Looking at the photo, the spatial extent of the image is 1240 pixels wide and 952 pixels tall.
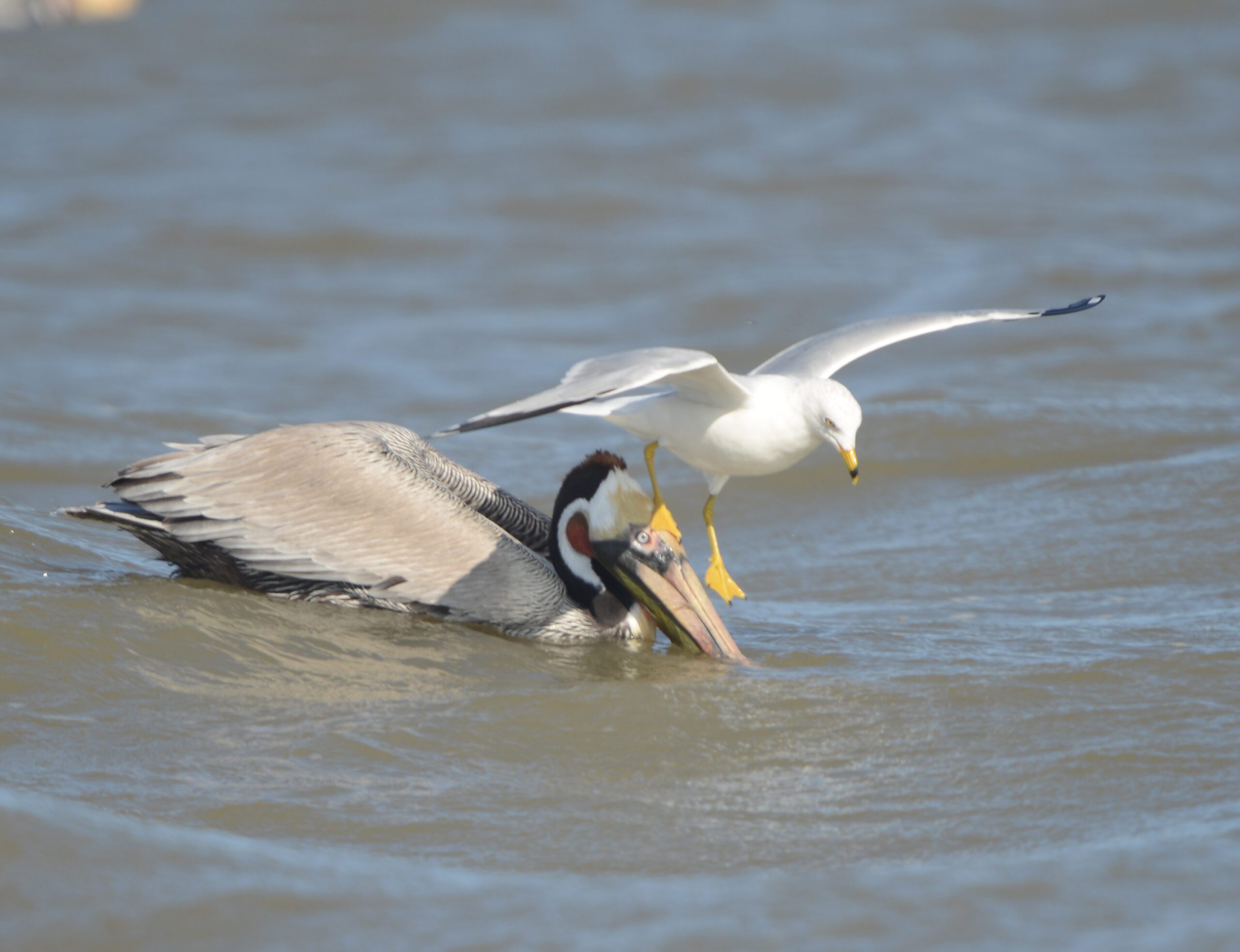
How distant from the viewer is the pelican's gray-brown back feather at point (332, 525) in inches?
186

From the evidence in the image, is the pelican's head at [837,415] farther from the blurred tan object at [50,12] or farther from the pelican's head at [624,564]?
the blurred tan object at [50,12]

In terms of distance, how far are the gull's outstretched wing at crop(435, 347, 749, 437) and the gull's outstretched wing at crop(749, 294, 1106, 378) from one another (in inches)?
13.8

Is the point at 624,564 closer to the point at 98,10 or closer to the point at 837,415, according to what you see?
the point at 837,415

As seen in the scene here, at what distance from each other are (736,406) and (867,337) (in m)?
0.74

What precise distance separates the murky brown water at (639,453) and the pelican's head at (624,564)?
1.00ft

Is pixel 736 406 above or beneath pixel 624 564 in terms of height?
above

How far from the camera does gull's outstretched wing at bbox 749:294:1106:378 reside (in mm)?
5301

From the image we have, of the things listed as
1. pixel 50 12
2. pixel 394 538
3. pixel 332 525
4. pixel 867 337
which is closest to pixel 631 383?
pixel 394 538

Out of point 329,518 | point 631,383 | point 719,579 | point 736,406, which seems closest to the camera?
point 631,383

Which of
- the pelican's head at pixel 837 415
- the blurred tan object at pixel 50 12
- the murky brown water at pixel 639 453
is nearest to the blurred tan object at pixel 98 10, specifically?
the blurred tan object at pixel 50 12

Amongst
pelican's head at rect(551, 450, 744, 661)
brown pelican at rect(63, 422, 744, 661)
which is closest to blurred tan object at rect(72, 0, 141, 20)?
brown pelican at rect(63, 422, 744, 661)

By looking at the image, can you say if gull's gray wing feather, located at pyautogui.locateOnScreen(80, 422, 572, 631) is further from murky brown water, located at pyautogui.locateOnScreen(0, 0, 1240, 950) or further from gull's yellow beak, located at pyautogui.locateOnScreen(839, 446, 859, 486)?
gull's yellow beak, located at pyautogui.locateOnScreen(839, 446, 859, 486)

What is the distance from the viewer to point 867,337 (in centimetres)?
545

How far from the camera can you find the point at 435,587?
15.6ft
